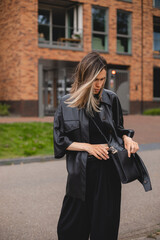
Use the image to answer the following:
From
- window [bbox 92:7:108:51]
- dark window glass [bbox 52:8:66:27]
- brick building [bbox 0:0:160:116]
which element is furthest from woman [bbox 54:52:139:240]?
dark window glass [bbox 52:8:66:27]

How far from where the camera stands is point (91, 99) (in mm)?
2402

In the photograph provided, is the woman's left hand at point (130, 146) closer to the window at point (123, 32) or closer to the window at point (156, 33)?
the window at point (123, 32)

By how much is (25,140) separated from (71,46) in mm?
12171

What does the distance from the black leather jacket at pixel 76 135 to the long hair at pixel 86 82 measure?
0.18ft

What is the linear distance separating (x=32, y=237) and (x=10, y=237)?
237mm

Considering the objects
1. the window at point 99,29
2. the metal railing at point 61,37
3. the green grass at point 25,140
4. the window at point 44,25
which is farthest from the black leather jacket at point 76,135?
the window at point 99,29

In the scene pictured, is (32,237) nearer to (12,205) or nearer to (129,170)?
(12,205)

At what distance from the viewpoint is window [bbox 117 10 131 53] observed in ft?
78.2

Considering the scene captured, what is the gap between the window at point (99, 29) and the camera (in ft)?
74.7

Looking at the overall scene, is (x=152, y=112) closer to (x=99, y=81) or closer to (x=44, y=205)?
(x=44, y=205)

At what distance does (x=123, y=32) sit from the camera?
24.2m

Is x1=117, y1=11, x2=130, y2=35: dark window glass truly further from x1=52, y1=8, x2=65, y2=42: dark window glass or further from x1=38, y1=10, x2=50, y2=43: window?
x1=38, y1=10, x2=50, y2=43: window

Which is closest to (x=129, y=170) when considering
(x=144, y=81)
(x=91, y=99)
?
(x=91, y=99)

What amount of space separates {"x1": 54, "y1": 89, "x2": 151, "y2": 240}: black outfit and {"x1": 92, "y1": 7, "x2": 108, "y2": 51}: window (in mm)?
20829
